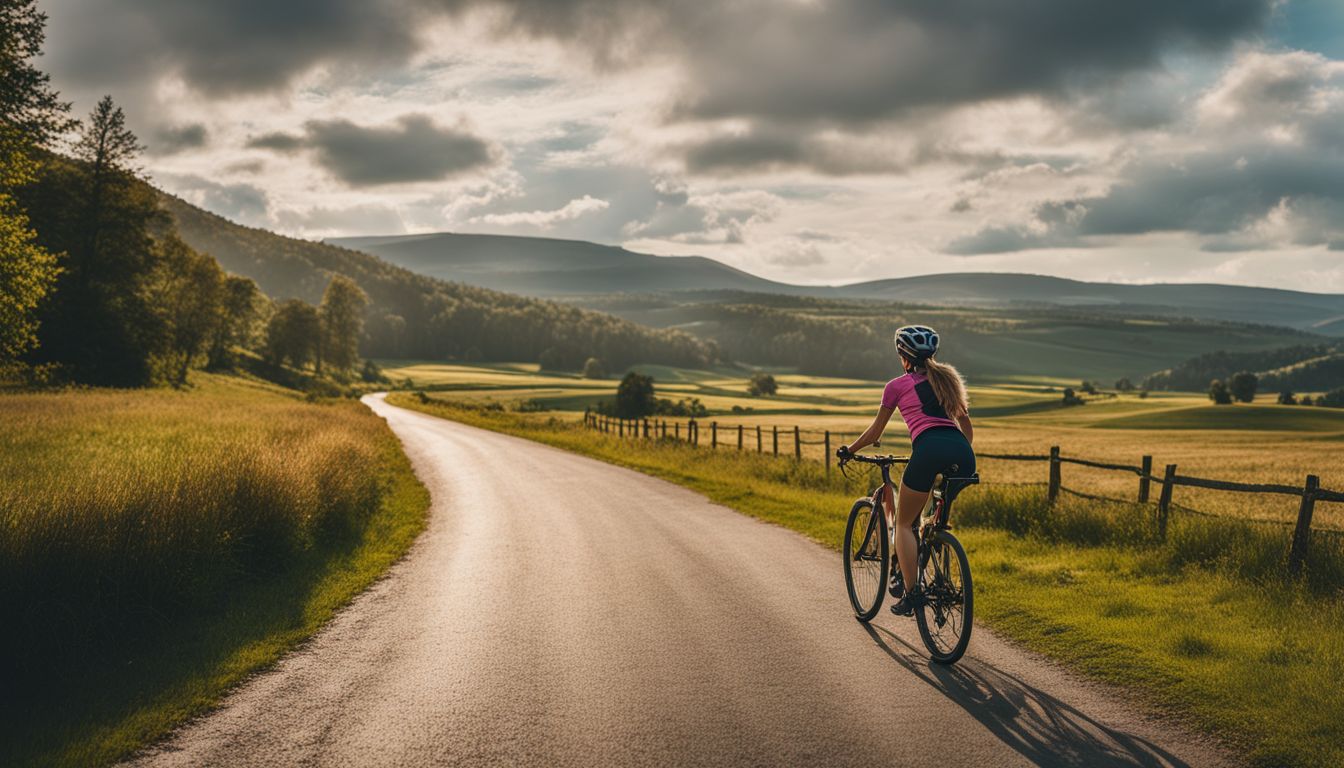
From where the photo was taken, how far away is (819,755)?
4891 mm

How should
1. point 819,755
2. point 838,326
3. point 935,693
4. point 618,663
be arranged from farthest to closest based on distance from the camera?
point 838,326
point 618,663
point 935,693
point 819,755

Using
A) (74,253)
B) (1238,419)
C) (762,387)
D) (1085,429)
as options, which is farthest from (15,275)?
(762,387)

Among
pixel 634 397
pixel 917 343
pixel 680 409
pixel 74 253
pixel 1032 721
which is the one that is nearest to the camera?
pixel 1032 721

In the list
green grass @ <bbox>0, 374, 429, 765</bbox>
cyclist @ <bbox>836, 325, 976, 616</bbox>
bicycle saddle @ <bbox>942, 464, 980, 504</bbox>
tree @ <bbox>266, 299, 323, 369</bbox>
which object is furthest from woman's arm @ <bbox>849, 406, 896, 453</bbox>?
tree @ <bbox>266, 299, 323, 369</bbox>

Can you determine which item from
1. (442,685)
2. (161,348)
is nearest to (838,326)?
(161,348)

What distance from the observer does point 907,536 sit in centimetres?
702

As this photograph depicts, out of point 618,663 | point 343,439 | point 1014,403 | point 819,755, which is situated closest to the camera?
point 819,755

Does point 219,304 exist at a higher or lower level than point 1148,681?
higher

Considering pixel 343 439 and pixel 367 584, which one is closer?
pixel 367 584

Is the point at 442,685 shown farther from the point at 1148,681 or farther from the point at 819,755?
the point at 1148,681

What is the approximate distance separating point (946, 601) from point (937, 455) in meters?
1.24

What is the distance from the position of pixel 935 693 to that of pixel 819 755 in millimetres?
1528

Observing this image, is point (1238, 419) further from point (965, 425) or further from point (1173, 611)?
point (965, 425)

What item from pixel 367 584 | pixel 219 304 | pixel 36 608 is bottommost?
pixel 367 584
